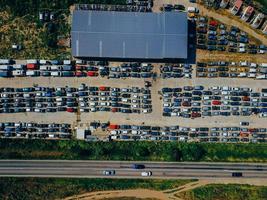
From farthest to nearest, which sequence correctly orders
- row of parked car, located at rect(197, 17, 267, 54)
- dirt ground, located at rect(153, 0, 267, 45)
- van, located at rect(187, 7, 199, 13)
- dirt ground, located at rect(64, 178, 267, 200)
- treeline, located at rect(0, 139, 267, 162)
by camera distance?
row of parked car, located at rect(197, 17, 267, 54) → dirt ground, located at rect(153, 0, 267, 45) → van, located at rect(187, 7, 199, 13) → treeline, located at rect(0, 139, 267, 162) → dirt ground, located at rect(64, 178, 267, 200)

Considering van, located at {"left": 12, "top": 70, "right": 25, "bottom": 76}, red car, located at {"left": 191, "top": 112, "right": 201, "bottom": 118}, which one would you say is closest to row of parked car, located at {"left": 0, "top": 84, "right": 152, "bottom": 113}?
van, located at {"left": 12, "top": 70, "right": 25, "bottom": 76}

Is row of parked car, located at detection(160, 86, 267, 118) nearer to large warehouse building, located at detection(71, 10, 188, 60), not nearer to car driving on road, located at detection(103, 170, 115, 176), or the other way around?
large warehouse building, located at detection(71, 10, 188, 60)

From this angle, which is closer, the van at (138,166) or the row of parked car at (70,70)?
the row of parked car at (70,70)

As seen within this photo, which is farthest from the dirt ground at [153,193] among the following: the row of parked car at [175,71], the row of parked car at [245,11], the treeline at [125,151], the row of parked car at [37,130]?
the row of parked car at [245,11]

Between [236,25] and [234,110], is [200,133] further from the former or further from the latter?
[236,25]

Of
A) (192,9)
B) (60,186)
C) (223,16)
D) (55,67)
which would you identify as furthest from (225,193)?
(55,67)

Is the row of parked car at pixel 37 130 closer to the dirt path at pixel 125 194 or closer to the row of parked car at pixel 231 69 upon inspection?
the dirt path at pixel 125 194

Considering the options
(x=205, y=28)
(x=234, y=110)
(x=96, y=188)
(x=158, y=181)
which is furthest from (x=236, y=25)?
(x=96, y=188)
